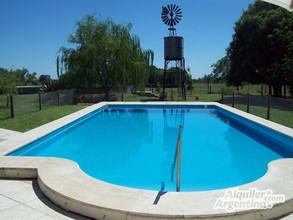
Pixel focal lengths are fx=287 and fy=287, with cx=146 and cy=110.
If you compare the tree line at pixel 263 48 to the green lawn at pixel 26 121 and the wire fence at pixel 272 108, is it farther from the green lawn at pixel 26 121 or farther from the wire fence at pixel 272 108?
the green lawn at pixel 26 121

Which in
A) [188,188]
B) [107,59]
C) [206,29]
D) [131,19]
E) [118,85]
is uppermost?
[131,19]

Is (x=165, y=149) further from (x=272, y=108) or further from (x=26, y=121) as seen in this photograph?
(x=272, y=108)

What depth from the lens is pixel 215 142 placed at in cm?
838

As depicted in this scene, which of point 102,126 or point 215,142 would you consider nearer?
point 215,142

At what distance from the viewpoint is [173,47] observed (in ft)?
65.1

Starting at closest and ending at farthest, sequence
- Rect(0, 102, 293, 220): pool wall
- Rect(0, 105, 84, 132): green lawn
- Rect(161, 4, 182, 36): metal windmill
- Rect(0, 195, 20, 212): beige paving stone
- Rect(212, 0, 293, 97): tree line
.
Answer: Rect(0, 102, 293, 220): pool wall < Rect(0, 195, 20, 212): beige paving stone < Rect(0, 105, 84, 132): green lawn < Rect(212, 0, 293, 97): tree line < Rect(161, 4, 182, 36): metal windmill

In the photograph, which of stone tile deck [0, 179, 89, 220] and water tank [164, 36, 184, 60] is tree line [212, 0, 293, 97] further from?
stone tile deck [0, 179, 89, 220]

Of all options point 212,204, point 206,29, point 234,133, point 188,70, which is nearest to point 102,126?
point 234,133

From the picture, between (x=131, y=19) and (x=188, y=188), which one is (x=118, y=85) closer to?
(x=131, y=19)

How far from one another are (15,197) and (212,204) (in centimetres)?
266

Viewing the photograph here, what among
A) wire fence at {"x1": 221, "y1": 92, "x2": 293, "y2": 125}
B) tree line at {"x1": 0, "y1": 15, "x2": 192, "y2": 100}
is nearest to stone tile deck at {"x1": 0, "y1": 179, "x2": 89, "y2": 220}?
wire fence at {"x1": 221, "y1": 92, "x2": 293, "y2": 125}

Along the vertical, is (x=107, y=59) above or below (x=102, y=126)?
above

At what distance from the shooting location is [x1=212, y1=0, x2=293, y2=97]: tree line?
18500mm

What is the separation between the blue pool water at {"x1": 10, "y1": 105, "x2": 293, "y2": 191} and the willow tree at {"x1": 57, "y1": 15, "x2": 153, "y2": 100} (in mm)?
7001
